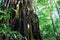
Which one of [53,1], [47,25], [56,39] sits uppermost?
[53,1]

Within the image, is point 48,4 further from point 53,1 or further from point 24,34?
point 24,34

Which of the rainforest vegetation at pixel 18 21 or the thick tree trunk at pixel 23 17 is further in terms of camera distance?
the thick tree trunk at pixel 23 17

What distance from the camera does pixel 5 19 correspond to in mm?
3783

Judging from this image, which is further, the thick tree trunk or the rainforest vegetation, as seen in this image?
the thick tree trunk

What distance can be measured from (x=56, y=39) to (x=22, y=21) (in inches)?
177

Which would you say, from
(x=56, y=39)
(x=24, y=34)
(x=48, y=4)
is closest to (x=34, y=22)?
(x=24, y=34)

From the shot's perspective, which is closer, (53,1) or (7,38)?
(7,38)

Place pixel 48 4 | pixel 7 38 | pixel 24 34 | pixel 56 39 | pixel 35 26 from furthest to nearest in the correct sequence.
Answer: pixel 48 4, pixel 56 39, pixel 35 26, pixel 24 34, pixel 7 38

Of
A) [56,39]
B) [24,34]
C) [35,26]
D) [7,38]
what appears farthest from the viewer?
[56,39]

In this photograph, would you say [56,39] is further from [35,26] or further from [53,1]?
[35,26]

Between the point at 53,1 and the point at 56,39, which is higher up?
the point at 53,1

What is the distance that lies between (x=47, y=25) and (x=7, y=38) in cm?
508

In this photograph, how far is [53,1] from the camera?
29.5ft

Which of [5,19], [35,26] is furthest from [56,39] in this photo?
[5,19]
